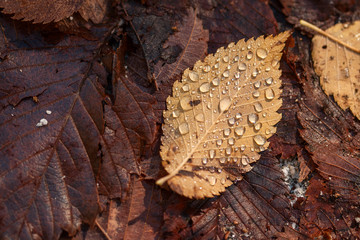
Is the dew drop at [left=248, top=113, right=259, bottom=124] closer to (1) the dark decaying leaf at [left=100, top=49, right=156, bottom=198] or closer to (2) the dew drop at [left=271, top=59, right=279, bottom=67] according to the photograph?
(2) the dew drop at [left=271, top=59, right=279, bottom=67]

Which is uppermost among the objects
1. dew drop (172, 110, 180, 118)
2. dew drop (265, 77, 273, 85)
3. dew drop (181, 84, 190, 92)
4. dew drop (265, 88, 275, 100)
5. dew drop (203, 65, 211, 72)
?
dew drop (203, 65, 211, 72)

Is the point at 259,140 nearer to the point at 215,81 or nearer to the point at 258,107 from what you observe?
the point at 258,107

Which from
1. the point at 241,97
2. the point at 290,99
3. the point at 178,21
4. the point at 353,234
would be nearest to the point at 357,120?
the point at 290,99

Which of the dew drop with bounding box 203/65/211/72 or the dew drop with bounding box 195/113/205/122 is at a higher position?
the dew drop with bounding box 203/65/211/72

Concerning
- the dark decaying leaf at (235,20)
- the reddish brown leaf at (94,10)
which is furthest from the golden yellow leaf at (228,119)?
the reddish brown leaf at (94,10)

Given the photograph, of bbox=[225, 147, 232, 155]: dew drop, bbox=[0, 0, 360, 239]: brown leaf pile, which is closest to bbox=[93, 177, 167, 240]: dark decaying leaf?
bbox=[0, 0, 360, 239]: brown leaf pile

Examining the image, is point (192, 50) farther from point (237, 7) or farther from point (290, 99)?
point (290, 99)

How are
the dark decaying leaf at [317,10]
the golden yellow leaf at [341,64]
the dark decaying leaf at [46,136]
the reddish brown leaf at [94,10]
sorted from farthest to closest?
1. the dark decaying leaf at [317,10]
2. the golden yellow leaf at [341,64]
3. the reddish brown leaf at [94,10]
4. the dark decaying leaf at [46,136]

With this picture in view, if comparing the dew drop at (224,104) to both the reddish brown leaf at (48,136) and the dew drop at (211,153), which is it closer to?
the dew drop at (211,153)
